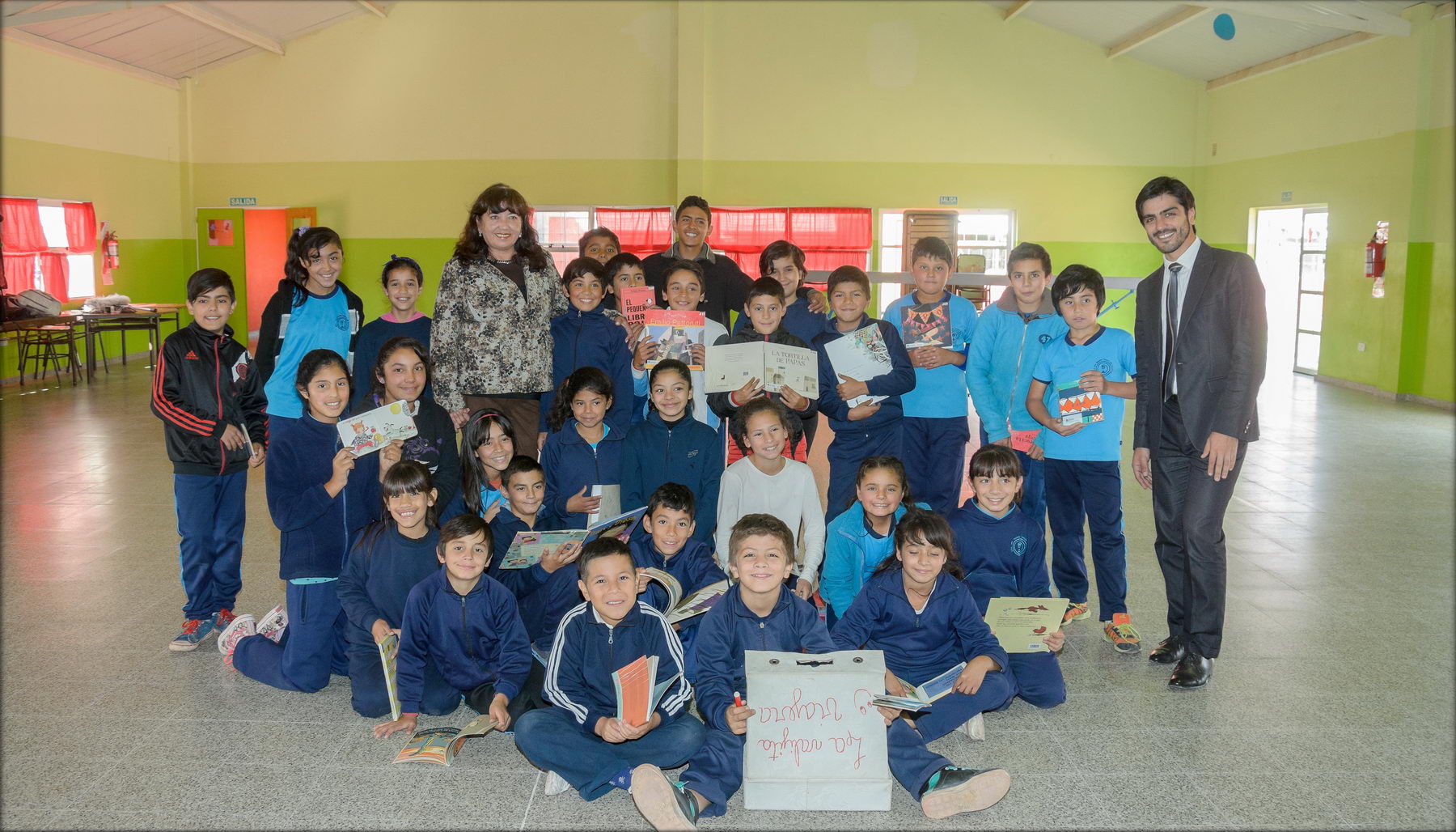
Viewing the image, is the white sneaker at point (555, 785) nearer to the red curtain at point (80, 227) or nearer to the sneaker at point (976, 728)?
the sneaker at point (976, 728)

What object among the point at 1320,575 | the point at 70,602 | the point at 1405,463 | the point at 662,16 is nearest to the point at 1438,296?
the point at 1405,463

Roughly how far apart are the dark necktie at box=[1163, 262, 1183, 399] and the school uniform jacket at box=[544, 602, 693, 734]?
6.47ft

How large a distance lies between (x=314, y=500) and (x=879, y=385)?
2.21 m

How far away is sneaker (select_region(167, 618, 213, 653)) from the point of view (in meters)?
3.65

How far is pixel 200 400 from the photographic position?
12.4 ft

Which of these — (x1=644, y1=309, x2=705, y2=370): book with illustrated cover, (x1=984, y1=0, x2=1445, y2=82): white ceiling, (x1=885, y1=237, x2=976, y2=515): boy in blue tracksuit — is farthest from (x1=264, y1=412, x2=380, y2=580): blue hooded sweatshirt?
(x1=984, y1=0, x2=1445, y2=82): white ceiling

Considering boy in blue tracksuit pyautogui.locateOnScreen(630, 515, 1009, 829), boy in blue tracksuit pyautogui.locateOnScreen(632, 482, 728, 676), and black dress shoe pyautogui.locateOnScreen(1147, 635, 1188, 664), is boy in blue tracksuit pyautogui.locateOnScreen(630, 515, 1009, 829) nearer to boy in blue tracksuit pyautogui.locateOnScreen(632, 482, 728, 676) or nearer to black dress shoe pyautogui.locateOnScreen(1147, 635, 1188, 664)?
boy in blue tracksuit pyautogui.locateOnScreen(632, 482, 728, 676)

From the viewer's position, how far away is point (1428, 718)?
3.12 m

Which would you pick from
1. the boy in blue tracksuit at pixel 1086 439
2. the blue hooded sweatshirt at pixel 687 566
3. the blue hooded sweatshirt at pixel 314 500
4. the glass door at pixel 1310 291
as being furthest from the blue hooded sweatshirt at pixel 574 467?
the glass door at pixel 1310 291

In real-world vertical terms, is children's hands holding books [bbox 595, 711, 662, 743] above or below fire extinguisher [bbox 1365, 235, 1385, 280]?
below

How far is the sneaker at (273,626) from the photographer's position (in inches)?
140

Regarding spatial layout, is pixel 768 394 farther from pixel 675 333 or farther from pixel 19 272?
pixel 19 272

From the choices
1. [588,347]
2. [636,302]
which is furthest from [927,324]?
[588,347]

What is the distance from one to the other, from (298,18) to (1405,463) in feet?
45.9
